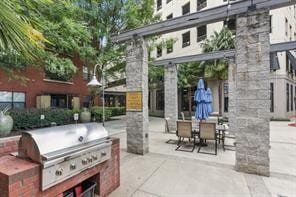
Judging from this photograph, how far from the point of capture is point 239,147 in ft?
15.6

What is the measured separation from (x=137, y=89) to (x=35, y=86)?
1073 centimetres

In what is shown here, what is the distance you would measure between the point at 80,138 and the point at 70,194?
85 cm

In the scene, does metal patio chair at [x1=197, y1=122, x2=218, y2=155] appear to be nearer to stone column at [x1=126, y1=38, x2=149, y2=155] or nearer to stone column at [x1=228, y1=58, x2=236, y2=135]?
stone column at [x1=126, y1=38, x2=149, y2=155]

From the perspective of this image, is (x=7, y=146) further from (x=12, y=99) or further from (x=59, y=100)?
(x=59, y=100)

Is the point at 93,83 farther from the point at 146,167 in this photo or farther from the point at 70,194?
the point at 70,194

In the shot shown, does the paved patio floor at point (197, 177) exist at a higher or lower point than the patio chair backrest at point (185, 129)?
lower

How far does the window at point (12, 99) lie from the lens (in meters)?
12.0

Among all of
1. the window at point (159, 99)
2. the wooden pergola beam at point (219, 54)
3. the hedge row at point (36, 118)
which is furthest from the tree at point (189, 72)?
the hedge row at point (36, 118)

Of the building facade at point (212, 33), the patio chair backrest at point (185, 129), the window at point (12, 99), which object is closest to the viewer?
the patio chair backrest at point (185, 129)

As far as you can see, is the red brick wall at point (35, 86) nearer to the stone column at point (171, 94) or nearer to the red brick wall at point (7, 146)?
the stone column at point (171, 94)

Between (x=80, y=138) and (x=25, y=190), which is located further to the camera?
(x=80, y=138)

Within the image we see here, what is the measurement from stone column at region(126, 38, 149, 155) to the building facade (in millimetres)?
9892

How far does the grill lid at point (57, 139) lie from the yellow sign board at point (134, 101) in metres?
3.35

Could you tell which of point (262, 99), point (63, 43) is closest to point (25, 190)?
point (262, 99)
